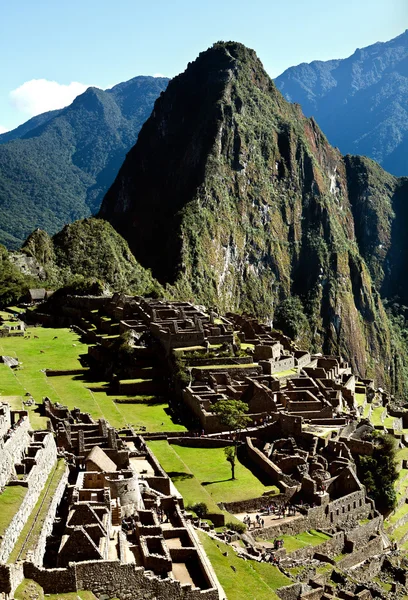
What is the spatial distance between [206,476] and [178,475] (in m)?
2.38

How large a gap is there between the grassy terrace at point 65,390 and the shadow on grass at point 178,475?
6953 millimetres

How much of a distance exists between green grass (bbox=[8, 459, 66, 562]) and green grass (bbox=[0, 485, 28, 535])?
2.29 ft

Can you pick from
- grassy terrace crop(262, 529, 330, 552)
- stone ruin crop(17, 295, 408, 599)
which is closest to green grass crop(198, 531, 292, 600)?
stone ruin crop(17, 295, 408, 599)

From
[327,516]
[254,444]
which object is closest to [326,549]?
[327,516]

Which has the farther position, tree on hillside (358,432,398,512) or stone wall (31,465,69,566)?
tree on hillside (358,432,398,512)

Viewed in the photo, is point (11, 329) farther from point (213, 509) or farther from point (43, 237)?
point (43, 237)

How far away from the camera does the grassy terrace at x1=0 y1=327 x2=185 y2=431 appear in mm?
45250

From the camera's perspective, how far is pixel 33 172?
593 ft

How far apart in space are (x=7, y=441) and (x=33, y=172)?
6399 inches

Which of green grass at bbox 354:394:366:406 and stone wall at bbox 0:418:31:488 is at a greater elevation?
stone wall at bbox 0:418:31:488

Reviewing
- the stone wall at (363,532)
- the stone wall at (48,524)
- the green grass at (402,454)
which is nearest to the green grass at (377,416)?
the green grass at (402,454)

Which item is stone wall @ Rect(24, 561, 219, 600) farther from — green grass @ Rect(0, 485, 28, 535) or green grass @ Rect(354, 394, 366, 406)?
green grass @ Rect(354, 394, 366, 406)

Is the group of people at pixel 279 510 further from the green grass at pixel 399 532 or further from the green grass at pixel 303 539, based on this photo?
the green grass at pixel 399 532

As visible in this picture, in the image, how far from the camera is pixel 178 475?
38.8 metres
